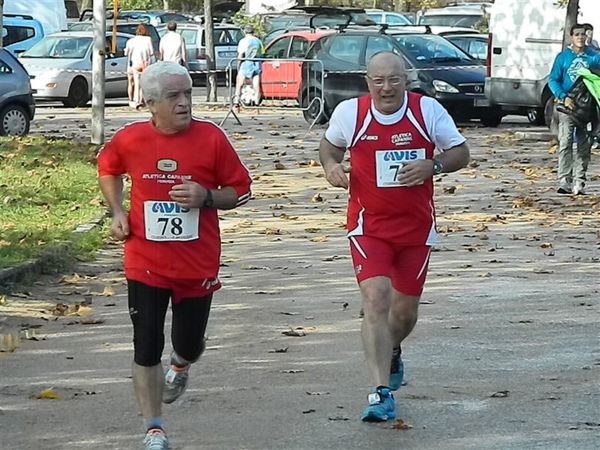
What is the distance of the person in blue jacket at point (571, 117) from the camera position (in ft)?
53.5

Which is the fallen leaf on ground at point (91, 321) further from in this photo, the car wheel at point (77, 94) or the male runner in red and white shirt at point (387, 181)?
the car wheel at point (77, 94)

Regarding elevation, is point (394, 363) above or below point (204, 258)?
below

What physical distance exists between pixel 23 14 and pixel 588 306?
34.2 m

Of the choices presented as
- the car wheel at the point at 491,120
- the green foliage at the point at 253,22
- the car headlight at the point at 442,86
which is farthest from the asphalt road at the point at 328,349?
the green foliage at the point at 253,22

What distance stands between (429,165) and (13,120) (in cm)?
1744

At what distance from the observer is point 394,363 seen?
7.57 metres

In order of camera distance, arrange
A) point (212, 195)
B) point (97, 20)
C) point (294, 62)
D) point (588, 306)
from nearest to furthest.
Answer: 1. point (212, 195)
2. point (588, 306)
3. point (97, 20)
4. point (294, 62)

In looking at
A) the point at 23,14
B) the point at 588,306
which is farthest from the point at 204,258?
the point at 23,14

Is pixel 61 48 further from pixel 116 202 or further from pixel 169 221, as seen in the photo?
pixel 169 221

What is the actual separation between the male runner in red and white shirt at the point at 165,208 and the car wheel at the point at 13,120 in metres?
17.6

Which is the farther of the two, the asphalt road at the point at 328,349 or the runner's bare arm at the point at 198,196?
the asphalt road at the point at 328,349

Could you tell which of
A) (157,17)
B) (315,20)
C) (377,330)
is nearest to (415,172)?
(377,330)

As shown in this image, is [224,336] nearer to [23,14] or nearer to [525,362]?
[525,362]

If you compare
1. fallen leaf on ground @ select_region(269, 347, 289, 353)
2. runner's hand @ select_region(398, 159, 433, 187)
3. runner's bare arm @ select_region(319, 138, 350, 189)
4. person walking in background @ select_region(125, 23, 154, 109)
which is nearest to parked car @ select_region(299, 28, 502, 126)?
person walking in background @ select_region(125, 23, 154, 109)
